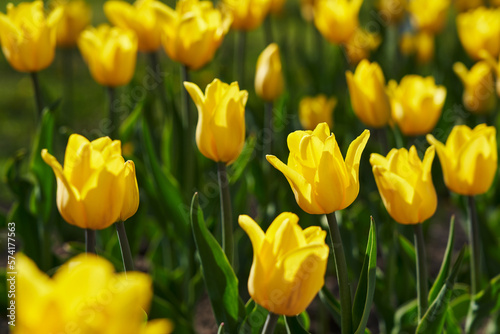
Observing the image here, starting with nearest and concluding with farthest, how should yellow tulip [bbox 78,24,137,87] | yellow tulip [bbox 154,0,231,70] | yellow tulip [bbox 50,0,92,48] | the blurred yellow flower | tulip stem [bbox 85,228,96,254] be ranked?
tulip stem [bbox 85,228,96,254] < yellow tulip [bbox 154,0,231,70] < yellow tulip [bbox 78,24,137,87] < the blurred yellow flower < yellow tulip [bbox 50,0,92,48]

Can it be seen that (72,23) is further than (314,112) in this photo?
Yes

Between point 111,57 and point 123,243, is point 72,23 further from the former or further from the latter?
point 123,243

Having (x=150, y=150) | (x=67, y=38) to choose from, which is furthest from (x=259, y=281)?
(x=67, y=38)

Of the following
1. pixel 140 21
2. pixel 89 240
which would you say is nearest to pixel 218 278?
pixel 89 240

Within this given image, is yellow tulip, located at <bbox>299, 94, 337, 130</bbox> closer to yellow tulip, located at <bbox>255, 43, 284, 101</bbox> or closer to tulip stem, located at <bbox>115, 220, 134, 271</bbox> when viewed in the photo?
yellow tulip, located at <bbox>255, 43, 284, 101</bbox>

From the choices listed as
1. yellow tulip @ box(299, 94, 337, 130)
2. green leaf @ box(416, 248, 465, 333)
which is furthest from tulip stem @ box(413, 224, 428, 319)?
yellow tulip @ box(299, 94, 337, 130)

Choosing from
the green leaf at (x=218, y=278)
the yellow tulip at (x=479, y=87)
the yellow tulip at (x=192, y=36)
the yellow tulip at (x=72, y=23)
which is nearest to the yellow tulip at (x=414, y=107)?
Answer: the yellow tulip at (x=479, y=87)

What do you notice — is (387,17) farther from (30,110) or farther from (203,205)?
(30,110)
